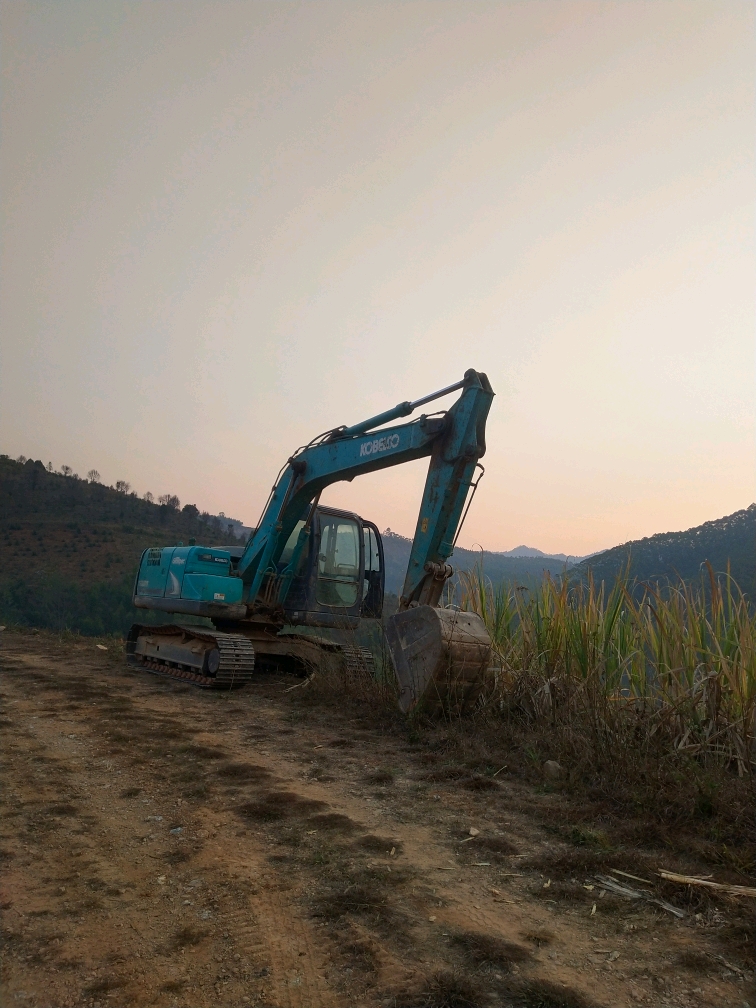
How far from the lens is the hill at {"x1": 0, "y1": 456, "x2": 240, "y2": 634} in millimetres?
26453

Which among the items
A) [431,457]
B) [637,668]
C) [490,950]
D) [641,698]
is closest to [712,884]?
[490,950]

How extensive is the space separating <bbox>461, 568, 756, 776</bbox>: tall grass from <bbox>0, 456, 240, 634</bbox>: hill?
1984cm

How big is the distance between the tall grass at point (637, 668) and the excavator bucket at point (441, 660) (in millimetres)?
315

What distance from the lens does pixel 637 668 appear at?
5523 millimetres

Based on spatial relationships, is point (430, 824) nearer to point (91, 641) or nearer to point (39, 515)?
point (91, 641)

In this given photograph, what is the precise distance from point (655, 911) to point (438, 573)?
4.09 meters

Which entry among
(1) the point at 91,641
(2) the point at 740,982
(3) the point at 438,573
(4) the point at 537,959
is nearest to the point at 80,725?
(3) the point at 438,573

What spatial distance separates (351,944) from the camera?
2559 millimetres

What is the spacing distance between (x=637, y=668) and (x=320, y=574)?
19.0ft

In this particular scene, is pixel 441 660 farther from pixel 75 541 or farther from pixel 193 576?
pixel 75 541

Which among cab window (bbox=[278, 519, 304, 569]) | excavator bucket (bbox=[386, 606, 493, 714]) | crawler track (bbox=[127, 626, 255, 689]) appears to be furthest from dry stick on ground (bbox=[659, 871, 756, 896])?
cab window (bbox=[278, 519, 304, 569])

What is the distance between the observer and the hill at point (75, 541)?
26.5m

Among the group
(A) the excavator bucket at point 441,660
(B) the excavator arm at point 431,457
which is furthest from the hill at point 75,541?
(A) the excavator bucket at point 441,660

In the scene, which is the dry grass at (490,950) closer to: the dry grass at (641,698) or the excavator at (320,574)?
the dry grass at (641,698)
